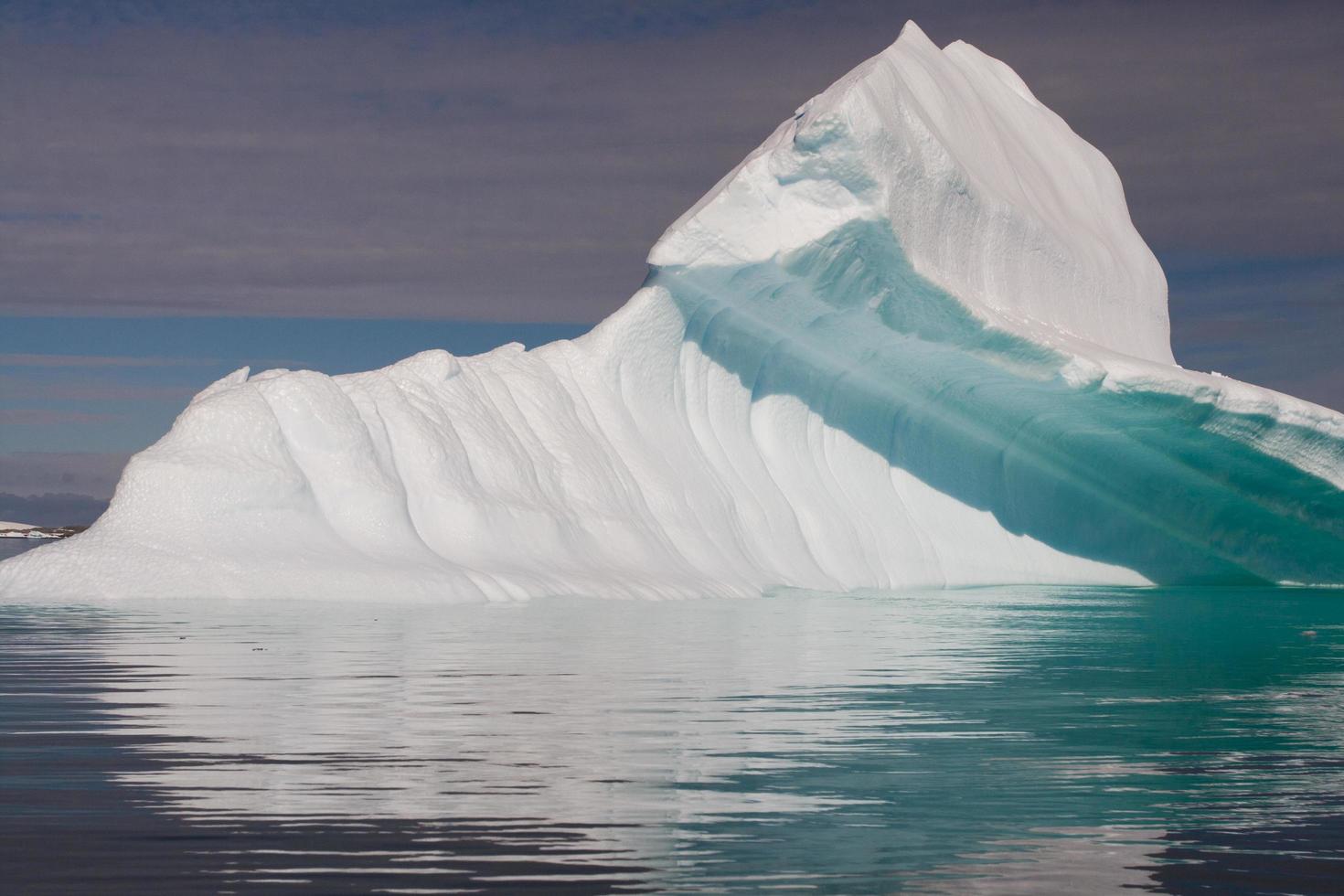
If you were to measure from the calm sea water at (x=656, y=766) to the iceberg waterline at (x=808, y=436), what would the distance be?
5.60m

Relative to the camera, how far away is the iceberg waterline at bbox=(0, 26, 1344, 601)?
18828 millimetres

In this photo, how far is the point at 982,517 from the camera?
27547mm

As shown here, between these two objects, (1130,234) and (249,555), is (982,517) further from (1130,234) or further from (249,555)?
(249,555)

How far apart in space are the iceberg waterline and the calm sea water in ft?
18.4

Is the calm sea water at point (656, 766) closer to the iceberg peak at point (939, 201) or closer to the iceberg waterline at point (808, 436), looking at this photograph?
the iceberg waterline at point (808, 436)

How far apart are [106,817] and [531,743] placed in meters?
2.23

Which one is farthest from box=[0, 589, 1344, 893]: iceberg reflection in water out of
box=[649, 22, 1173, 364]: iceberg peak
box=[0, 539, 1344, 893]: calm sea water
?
box=[649, 22, 1173, 364]: iceberg peak

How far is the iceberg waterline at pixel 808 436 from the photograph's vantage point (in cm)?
1883

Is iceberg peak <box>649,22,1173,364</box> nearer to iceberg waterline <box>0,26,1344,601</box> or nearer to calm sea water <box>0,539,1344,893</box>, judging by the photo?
iceberg waterline <box>0,26,1344,601</box>

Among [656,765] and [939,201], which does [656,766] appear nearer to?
[656,765]

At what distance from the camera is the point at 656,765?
21.5ft

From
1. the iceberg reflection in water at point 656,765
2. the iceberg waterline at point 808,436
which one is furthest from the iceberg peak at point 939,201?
the iceberg reflection in water at point 656,765

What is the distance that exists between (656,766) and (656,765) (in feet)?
0.08

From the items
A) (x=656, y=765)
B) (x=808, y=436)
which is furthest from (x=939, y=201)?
(x=656, y=765)
